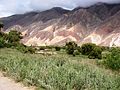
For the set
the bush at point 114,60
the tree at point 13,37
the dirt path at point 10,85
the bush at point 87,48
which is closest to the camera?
the dirt path at point 10,85

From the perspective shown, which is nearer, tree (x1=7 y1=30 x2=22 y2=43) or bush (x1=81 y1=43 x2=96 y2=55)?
tree (x1=7 y1=30 x2=22 y2=43)

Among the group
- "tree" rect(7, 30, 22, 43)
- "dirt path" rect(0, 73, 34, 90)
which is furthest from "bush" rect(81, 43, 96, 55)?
"dirt path" rect(0, 73, 34, 90)

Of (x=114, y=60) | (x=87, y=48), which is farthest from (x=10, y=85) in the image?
(x=87, y=48)

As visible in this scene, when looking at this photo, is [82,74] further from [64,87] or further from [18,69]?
[18,69]

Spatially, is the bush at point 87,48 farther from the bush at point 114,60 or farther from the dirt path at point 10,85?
the dirt path at point 10,85

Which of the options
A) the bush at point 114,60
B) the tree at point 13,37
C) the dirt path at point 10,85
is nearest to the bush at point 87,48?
the tree at point 13,37

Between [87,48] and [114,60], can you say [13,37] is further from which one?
[114,60]

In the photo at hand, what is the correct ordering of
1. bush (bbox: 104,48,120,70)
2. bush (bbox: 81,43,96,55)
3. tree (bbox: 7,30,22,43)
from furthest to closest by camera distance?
bush (bbox: 81,43,96,55) → tree (bbox: 7,30,22,43) → bush (bbox: 104,48,120,70)

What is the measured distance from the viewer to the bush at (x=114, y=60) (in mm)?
32275

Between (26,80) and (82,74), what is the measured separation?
2.56 metres

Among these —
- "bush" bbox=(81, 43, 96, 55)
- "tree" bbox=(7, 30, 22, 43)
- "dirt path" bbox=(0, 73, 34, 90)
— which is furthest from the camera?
"bush" bbox=(81, 43, 96, 55)

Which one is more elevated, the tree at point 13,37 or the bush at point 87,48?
the tree at point 13,37

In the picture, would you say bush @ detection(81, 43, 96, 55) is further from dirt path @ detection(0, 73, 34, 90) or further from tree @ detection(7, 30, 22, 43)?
dirt path @ detection(0, 73, 34, 90)

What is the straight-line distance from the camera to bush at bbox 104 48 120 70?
32275mm
